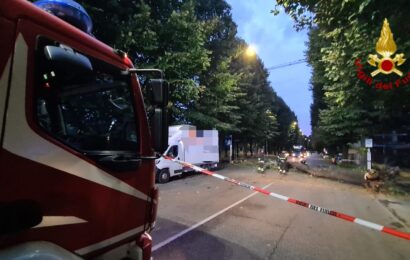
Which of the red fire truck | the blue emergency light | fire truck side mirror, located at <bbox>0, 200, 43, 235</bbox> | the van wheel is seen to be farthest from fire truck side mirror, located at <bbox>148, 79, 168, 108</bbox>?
the van wheel

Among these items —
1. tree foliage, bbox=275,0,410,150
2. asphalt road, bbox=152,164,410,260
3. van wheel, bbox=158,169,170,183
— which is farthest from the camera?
van wheel, bbox=158,169,170,183

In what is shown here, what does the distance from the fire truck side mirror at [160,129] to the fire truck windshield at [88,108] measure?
17 centimetres

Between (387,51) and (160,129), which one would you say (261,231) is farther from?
(160,129)

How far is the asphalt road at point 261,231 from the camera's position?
656cm

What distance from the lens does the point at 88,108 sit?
9.11 ft

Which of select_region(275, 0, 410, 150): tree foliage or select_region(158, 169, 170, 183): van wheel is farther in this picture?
select_region(158, 169, 170, 183): van wheel

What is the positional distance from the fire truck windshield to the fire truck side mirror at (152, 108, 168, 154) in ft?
0.56

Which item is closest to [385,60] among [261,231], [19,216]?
[261,231]

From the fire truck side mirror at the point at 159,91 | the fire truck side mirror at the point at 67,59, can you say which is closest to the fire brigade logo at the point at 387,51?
the fire truck side mirror at the point at 159,91

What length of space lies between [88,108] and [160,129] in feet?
2.24

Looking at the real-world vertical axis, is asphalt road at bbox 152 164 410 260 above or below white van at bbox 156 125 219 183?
below

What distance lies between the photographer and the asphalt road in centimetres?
656

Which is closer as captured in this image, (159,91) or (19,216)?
(19,216)

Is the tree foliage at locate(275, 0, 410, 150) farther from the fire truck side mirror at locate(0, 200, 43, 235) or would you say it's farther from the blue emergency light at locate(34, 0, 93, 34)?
the fire truck side mirror at locate(0, 200, 43, 235)
